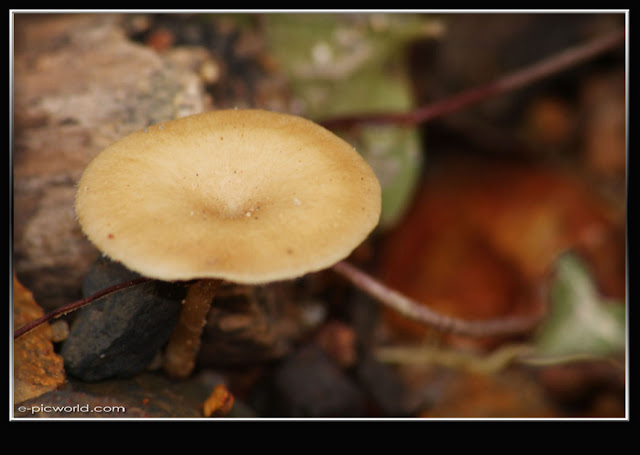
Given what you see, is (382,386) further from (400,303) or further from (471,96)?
(471,96)

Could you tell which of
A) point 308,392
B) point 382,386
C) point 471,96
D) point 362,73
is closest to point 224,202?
point 308,392

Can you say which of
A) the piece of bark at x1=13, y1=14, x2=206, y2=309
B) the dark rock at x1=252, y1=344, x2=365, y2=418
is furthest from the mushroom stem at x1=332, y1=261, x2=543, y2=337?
the piece of bark at x1=13, y1=14, x2=206, y2=309

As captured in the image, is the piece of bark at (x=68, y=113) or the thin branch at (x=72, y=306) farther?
the piece of bark at (x=68, y=113)

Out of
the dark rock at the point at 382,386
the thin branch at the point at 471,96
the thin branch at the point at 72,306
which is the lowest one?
the dark rock at the point at 382,386

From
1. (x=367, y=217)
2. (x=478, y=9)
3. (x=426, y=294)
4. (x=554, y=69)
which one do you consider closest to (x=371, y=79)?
(x=478, y=9)

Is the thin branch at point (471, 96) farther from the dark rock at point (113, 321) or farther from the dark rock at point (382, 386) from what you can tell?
the dark rock at point (113, 321)

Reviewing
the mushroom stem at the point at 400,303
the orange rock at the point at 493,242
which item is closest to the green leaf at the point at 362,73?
the orange rock at the point at 493,242

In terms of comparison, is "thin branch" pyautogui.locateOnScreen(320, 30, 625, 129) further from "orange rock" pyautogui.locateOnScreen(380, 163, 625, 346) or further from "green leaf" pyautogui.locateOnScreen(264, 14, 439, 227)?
"orange rock" pyautogui.locateOnScreen(380, 163, 625, 346)
